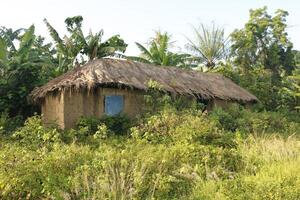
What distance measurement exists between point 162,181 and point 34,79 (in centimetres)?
1250

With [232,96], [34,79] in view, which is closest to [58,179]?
[34,79]

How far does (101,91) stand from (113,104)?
0.64m

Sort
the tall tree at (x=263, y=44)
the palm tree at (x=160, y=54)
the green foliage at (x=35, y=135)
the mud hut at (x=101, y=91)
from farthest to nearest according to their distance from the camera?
the tall tree at (x=263, y=44) < the palm tree at (x=160, y=54) < the mud hut at (x=101, y=91) < the green foliage at (x=35, y=135)

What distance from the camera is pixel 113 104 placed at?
1647 centimetres

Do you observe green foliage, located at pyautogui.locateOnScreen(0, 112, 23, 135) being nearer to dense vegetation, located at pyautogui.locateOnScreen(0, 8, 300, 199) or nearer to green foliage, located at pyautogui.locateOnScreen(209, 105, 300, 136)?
dense vegetation, located at pyautogui.locateOnScreen(0, 8, 300, 199)

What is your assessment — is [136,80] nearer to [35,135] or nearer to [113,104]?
[113,104]

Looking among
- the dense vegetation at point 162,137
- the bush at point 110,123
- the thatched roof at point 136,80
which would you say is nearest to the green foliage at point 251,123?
the dense vegetation at point 162,137

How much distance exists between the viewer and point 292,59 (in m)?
29.0

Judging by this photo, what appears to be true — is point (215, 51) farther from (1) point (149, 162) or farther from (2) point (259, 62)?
(1) point (149, 162)

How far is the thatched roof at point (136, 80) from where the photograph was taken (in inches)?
627

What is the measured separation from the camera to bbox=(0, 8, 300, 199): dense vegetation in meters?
7.32

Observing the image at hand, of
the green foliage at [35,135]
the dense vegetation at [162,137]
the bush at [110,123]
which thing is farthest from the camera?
the bush at [110,123]

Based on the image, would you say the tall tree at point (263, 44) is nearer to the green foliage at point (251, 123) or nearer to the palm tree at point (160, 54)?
the palm tree at point (160, 54)

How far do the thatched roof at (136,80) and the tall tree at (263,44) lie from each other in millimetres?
5860
